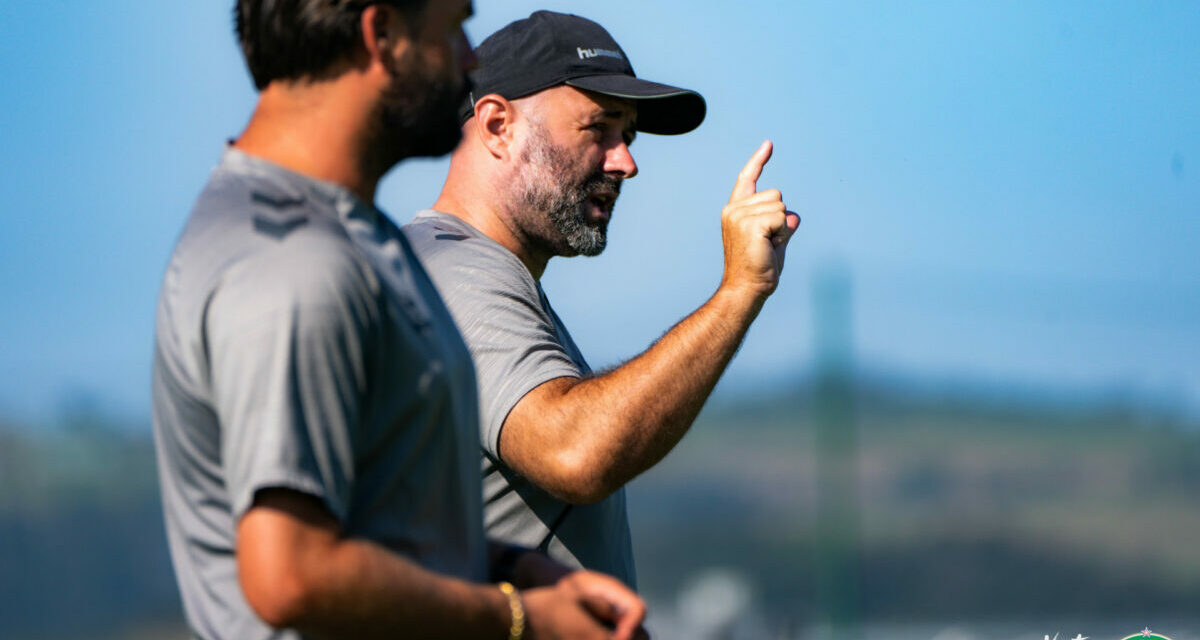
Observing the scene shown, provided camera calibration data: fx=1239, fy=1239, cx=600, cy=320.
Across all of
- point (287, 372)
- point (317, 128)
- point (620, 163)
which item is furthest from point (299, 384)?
point (620, 163)

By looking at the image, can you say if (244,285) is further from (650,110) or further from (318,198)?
(650,110)

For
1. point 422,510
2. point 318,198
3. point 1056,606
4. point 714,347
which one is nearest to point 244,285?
point 318,198

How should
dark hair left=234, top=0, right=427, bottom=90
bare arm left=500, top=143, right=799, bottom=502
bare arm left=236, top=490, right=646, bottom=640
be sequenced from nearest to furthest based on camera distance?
bare arm left=236, top=490, right=646, bottom=640
dark hair left=234, top=0, right=427, bottom=90
bare arm left=500, top=143, right=799, bottom=502

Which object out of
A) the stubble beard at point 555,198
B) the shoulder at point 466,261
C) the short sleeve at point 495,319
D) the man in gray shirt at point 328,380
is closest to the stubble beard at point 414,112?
the man in gray shirt at point 328,380

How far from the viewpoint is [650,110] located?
7.20ft

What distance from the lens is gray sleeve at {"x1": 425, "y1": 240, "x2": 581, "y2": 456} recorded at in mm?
1644

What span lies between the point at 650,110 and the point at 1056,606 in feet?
12.1

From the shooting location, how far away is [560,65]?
80.4 inches

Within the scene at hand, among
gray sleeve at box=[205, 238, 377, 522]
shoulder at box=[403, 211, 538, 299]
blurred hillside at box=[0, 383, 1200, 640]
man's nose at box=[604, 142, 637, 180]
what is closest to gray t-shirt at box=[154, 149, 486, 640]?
gray sleeve at box=[205, 238, 377, 522]

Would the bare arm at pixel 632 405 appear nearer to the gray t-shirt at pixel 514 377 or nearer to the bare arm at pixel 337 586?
the gray t-shirt at pixel 514 377

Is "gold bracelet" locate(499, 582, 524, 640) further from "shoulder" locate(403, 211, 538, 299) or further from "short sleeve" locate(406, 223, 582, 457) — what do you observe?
"shoulder" locate(403, 211, 538, 299)

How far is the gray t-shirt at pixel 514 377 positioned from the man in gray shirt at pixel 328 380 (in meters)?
0.55

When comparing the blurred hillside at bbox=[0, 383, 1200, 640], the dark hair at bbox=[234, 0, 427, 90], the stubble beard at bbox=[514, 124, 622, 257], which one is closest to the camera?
the dark hair at bbox=[234, 0, 427, 90]

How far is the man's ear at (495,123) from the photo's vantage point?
2037 millimetres
